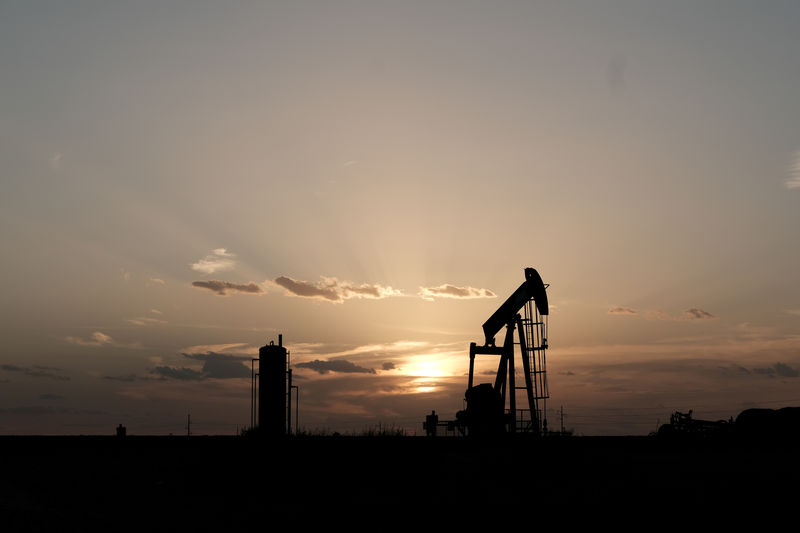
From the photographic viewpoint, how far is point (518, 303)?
3394cm

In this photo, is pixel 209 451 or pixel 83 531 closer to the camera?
pixel 83 531

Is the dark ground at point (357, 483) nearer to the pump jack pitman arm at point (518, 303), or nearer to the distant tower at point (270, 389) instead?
the distant tower at point (270, 389)

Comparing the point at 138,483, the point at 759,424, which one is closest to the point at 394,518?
the point at 138,483

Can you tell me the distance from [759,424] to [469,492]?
21.6 meters

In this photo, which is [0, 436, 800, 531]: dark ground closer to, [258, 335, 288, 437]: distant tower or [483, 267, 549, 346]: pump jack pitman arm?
[258, 335, 288, 437]: distant tower

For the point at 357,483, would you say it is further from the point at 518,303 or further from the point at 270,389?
the point at 518,303

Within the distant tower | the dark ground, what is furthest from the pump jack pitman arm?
the distant tower

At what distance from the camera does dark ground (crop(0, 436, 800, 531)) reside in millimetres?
15258

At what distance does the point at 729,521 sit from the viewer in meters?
14.2

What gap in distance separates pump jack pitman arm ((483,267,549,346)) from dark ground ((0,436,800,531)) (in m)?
7.84

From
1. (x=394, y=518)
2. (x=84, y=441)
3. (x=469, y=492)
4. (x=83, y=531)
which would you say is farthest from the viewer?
(x=84, y=441)

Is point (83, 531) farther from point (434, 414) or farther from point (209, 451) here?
point (434, 414)

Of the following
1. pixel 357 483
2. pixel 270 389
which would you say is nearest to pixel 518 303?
pixel 270 389

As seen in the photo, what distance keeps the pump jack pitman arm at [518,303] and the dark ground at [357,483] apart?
7840 mm
